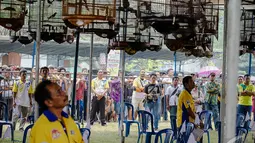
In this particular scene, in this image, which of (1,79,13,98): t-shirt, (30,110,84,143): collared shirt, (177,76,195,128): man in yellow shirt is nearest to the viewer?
(30,110,84,143): collared shirt

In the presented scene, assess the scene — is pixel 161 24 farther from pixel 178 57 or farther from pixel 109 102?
pixel 178 57

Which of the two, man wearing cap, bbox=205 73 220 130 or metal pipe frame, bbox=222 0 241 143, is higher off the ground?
metal pipe frame, bbox=222 0 241 143

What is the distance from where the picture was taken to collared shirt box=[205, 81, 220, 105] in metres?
16.7

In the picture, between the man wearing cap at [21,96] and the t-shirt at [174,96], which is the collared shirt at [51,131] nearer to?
the man wearing cap at [21,96]

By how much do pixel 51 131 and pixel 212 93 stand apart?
1283 centimetres

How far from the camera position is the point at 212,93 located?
16906mm

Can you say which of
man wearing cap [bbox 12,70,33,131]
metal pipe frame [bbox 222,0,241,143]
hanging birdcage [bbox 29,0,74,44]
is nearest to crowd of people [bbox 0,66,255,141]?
man wearing cap [bbox 12,70,33,131]

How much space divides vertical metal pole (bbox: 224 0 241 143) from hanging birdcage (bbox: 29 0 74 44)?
4.76m

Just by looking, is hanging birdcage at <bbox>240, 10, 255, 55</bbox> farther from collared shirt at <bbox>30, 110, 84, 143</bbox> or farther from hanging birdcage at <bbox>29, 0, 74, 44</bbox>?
collared shirt at <bbox>30, 110, 84, 143</bbox>

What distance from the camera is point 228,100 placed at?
211 inches

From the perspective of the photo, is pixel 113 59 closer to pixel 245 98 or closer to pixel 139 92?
pixel 139 92

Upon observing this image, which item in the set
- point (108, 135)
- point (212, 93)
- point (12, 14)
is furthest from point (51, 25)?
point (212, 93)

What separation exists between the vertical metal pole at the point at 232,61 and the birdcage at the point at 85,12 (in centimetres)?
166

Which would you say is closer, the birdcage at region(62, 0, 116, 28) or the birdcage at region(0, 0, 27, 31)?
the birdcage at region(62, 0, 116, 28)
